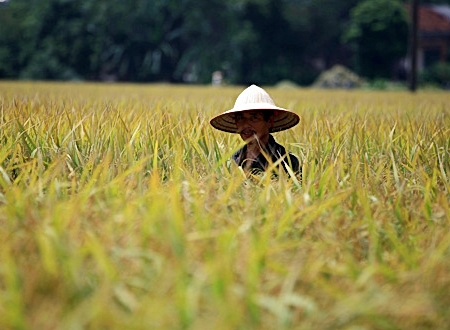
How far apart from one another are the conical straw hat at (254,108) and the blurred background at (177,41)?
28027mm

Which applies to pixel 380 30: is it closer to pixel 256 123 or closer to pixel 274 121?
pixel 274 121

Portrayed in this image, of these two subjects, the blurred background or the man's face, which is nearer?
the man's face

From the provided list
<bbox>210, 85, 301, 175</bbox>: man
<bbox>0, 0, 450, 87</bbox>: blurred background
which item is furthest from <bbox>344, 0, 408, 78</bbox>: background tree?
<bbox>210, 85, 301, 175</bbox>: man

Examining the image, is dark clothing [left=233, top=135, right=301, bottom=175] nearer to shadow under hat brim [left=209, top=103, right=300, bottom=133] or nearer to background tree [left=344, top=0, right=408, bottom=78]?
shadow under hat brim [left=209, top=103, right=300, bottom=133]

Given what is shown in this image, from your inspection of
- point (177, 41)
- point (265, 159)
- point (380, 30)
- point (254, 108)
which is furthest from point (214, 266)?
point (177, 41)

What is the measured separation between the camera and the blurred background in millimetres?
31516

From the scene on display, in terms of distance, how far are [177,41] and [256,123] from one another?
30.7 metres

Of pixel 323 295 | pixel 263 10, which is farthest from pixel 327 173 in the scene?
pixel 263 10

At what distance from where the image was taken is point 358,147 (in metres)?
3.05

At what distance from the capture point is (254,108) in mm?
2623

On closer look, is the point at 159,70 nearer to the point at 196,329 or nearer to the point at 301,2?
the point at 301,2

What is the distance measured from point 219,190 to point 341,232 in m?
0.45

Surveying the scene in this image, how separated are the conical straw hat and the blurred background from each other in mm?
28027

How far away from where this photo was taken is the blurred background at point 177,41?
31516 millimetres
